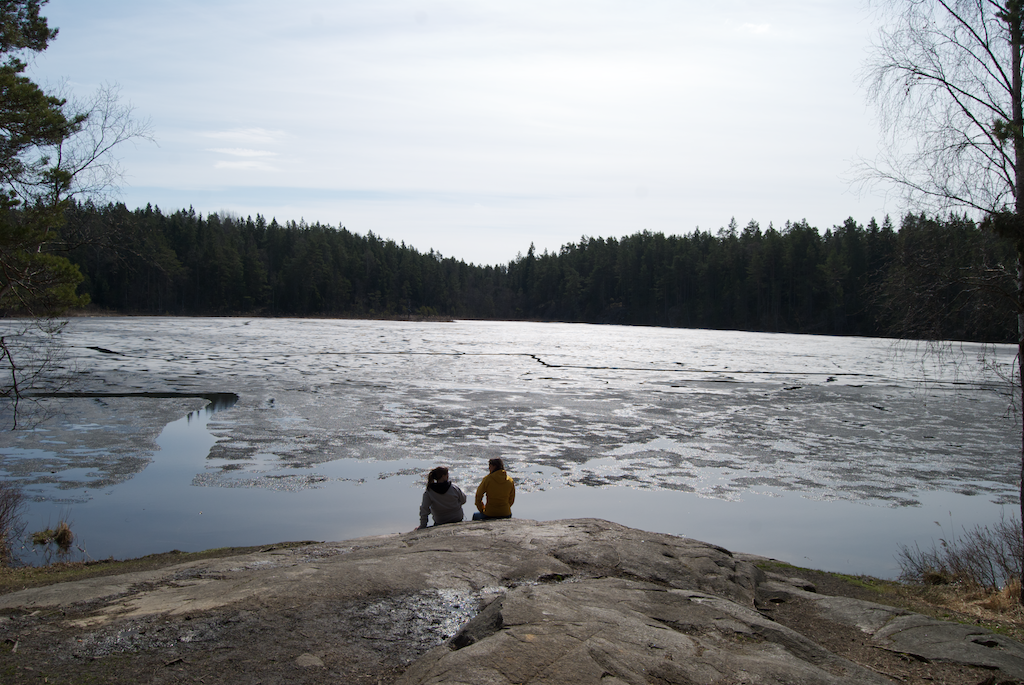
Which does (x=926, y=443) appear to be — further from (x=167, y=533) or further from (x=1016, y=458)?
(x=167, y=533)

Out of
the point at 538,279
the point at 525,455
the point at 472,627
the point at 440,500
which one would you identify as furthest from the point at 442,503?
the point at 538,279

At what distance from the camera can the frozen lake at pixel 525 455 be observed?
10.6 meters

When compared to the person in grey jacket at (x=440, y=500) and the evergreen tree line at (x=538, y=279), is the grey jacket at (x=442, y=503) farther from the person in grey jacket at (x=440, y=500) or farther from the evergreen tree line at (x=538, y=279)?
the evergreen tree line at (x=538, y=279)

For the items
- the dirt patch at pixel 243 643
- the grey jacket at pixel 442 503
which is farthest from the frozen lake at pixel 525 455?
the dirt patch at pixel 243 643

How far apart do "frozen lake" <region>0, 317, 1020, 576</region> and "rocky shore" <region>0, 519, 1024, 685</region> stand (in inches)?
148

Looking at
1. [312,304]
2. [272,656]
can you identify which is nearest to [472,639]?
[272,656]

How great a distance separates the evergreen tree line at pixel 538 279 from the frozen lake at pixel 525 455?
3956 cm

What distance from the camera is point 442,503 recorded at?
8.88 meters

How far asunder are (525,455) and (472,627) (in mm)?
9783

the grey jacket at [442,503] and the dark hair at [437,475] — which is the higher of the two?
the dark hair at [437,475]

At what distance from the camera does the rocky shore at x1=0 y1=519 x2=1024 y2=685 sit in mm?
4227

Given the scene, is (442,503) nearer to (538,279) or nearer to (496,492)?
(496,492)

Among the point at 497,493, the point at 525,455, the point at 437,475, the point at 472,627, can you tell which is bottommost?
the point at 525,455

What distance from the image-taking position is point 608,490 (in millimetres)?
12344
